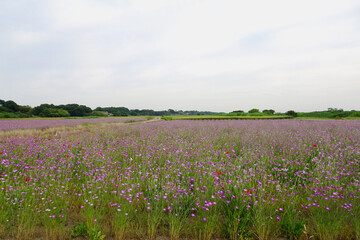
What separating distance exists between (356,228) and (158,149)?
15.3 ft

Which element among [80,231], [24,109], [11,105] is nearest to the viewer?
[80,231]

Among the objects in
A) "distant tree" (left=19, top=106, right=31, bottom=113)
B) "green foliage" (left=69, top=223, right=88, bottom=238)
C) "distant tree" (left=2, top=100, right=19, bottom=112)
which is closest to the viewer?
"green foliage" (left=69, top=223, right=88, bottom=238)

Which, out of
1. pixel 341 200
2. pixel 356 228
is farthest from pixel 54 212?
pixel 341 200

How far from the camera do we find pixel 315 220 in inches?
104

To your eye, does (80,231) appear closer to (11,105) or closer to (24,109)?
(24,109)

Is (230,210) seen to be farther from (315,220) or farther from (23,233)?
(23,233)

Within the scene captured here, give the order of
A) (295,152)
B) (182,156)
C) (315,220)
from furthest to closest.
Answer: (295,152) → (182,156) → (315,220)

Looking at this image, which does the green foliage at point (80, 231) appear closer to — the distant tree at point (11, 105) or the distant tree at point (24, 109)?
the distant tree at point (24, 109)

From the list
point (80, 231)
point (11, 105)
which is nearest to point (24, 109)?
point (11, 105)

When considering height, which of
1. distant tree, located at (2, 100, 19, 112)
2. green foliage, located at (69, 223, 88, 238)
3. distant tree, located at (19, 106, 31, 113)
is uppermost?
distant tree, located at (2, 100, 19, 112)

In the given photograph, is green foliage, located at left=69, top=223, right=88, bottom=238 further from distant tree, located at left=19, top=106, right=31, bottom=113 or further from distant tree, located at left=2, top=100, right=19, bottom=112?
distant tree, located at left=2, top=100, right=19, bottom=112

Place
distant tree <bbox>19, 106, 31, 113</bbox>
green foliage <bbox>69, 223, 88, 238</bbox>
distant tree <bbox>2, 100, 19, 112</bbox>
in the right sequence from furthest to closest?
distant tree <bbox>19, 106, 31, 113</bbox>
distant tree <bbox>2, 100, 19, 112</bbox>
green foliage <bbox>69, 223, 88, 238</bbox>

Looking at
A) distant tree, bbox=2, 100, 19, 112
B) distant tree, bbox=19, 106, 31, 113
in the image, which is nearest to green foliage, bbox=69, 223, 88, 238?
distant tree, bbox=19, 106, 31, 113

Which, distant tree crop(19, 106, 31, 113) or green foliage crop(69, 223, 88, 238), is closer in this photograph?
green foliage crop(69, 223, 88, 238)
